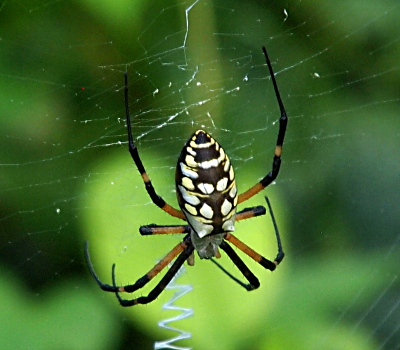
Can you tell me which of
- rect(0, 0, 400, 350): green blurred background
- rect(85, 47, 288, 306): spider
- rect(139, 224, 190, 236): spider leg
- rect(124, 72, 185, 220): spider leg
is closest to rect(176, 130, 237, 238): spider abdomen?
rect(85, 47, 288, 306): spider

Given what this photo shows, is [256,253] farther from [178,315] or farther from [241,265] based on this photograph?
[178,315]

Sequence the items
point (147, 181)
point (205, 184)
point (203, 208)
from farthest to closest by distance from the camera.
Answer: point (147, 181) → point (203, 208) → point (205, 184)

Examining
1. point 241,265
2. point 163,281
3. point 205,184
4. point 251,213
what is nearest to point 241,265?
point 241,265

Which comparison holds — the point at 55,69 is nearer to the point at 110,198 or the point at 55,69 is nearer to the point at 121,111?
the point at 121,111

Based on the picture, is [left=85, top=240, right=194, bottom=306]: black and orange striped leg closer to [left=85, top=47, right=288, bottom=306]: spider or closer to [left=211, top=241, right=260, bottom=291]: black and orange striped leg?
[left=85, top=47, right=288, bottom=306]: spider

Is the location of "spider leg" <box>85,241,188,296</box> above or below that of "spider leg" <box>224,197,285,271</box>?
below

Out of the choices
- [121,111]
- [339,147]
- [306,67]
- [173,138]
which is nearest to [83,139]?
[121,111]

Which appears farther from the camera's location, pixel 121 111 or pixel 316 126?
pixel 316 126
